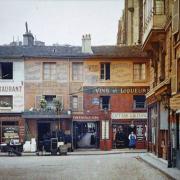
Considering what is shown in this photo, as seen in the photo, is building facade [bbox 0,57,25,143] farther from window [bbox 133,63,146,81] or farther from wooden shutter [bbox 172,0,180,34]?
wooden shutter [bbox 172,0,180,34]

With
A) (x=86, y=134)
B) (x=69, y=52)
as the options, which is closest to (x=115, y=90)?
(x=86, y=134)

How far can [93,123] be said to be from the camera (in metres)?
40.6

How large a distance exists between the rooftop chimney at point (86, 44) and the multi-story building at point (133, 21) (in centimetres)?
973

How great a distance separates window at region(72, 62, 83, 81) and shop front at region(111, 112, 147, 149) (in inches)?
161

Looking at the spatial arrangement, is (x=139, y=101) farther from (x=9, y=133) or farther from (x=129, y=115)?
(x=9, y=133)

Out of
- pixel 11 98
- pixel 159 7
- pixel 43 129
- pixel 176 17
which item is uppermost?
pixel 159 7

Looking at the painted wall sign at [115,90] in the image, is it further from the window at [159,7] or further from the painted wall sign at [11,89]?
the window at [159,7]

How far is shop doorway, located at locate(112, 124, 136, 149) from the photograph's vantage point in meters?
38.2

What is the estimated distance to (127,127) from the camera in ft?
125

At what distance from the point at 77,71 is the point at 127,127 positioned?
241 inches

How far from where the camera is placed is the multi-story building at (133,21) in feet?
165

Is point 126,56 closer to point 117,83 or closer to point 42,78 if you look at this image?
point 117,83

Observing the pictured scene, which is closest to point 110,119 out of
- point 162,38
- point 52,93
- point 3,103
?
point 52,93

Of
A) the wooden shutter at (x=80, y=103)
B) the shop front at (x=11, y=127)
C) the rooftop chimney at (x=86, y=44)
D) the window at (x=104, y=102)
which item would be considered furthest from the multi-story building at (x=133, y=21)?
the shop front at (x=11, y=127)
